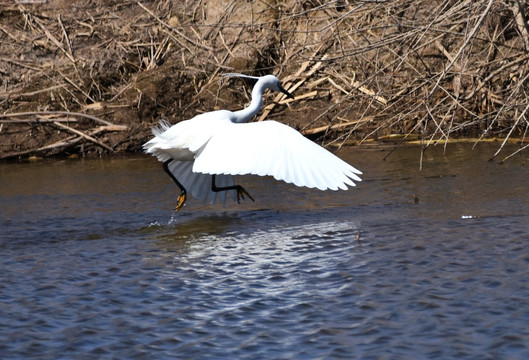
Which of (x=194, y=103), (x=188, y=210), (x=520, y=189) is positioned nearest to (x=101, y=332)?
(x=188, y=210)

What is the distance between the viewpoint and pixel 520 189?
21.0 feet

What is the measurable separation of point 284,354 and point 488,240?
2.04m

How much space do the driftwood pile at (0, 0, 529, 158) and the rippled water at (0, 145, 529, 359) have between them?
190cm

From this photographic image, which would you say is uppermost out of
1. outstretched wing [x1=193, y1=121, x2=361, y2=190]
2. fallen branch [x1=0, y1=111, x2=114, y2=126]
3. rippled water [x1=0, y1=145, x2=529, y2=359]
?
fallen branch [x1=0, y1=111, x2=114, y2=126]

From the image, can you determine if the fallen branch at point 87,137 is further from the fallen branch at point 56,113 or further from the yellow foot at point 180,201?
the yellow foot at point 180,201

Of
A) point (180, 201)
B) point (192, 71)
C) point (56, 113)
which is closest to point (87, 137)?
point (56, 113)

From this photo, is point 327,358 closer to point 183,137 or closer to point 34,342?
point 34,342

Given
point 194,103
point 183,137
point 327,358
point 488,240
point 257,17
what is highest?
point 257,17

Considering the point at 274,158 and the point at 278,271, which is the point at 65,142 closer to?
the point at 274,158

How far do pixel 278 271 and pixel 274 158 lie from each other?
907 mm

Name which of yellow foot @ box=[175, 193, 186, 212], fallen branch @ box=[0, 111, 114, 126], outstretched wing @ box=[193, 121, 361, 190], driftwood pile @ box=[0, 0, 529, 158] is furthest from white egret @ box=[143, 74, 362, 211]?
fallen branch @ box=[0, 111, 114, 126]

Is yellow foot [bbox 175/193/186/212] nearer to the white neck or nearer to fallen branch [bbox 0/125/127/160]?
the white neck

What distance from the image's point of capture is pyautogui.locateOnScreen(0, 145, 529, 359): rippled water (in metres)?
3.51

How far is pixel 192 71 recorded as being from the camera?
1027 centimetres
